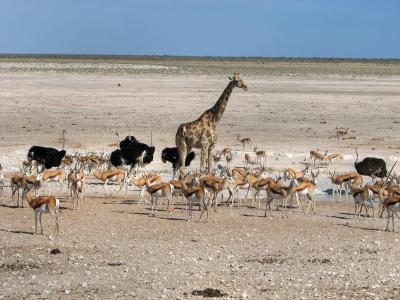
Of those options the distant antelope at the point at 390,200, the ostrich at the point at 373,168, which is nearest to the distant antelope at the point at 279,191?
the distant antelope at the point at 390,200

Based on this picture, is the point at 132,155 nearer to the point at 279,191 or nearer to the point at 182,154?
the point at 182,154

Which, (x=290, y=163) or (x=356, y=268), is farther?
(x=290, y=163)

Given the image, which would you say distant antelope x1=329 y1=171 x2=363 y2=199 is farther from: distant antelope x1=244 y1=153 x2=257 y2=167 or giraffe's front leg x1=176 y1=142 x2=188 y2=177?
distant antelope x1=244 y1=153 x2=257 y2=167

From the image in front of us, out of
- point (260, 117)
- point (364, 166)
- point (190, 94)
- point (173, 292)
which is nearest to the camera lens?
point (173, 292)

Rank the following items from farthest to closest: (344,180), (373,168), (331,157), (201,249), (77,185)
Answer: (331,157) → (373,168) → (344,180) → (77,185) → (201,249)

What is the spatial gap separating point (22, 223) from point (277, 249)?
16.2 ft

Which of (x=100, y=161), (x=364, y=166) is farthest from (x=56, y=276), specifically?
(x=364, y=166)

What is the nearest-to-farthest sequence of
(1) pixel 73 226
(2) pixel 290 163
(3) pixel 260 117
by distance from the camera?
(1) pixel 73 226, (2) pixel 290 163, (3) pixel 260 117

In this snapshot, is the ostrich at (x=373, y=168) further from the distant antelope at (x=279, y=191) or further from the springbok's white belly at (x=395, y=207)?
the springbok's white belly at (x=395, y=207)

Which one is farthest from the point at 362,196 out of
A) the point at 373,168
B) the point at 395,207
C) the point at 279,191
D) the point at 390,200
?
the point at 373,168

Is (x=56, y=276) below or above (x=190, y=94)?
below

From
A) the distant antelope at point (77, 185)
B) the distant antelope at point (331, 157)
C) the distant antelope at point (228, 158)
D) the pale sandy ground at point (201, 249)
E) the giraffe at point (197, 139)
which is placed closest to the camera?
the pale sandy ground at point (201, 249)

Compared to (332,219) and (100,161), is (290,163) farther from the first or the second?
(332,219)

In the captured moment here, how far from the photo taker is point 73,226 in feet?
49.5
